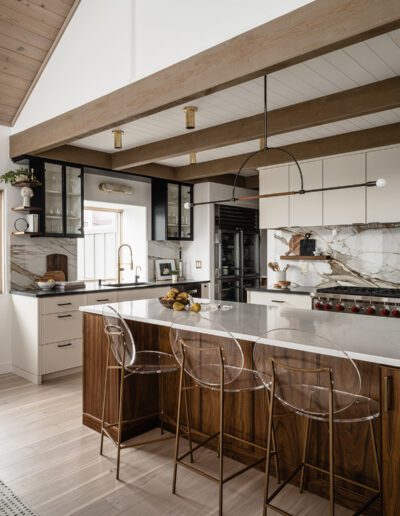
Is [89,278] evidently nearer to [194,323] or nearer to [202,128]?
[202,128]

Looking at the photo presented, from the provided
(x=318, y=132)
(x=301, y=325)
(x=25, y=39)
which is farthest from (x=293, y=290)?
(x=25, y=39)

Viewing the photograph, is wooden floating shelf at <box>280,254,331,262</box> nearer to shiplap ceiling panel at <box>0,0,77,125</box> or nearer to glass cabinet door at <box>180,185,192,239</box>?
glass cabinet door at <box>180,185,192,239</box>

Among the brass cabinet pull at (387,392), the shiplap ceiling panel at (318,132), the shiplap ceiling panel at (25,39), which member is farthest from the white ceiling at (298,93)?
the brass cabinet pull at (387,392)

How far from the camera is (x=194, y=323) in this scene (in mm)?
2455

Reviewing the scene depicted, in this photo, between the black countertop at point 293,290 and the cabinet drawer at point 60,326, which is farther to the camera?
the black countertop at point 293,290

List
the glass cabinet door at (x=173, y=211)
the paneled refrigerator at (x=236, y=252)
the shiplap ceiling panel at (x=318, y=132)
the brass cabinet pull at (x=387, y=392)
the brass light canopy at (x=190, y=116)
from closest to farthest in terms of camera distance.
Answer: the brass cabinet pull at (x=387, y=392) → the brass light canopy at (x=190, y=116) → the shiplap ceiling panel at (x=318, y=132) → the glass cabinet door at (x=173, y=211) → the paneled refrigerator at (x=236, y=252)

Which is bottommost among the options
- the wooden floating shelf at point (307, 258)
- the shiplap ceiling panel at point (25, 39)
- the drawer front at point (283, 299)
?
the drawer front at point (283, 299)

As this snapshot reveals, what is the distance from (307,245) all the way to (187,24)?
131 inches

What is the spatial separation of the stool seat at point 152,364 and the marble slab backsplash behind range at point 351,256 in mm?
2840

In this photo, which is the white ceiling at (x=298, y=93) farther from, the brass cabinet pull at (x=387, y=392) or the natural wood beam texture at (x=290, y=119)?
the brass cabinet pull at (x=387, y=392)

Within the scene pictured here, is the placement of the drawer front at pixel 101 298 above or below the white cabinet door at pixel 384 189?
below

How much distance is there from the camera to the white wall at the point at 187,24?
2.16 meters

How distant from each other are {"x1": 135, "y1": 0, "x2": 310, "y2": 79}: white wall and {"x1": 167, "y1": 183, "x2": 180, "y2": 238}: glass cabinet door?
3.27 metres

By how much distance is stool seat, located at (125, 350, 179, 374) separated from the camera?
2580 mm
